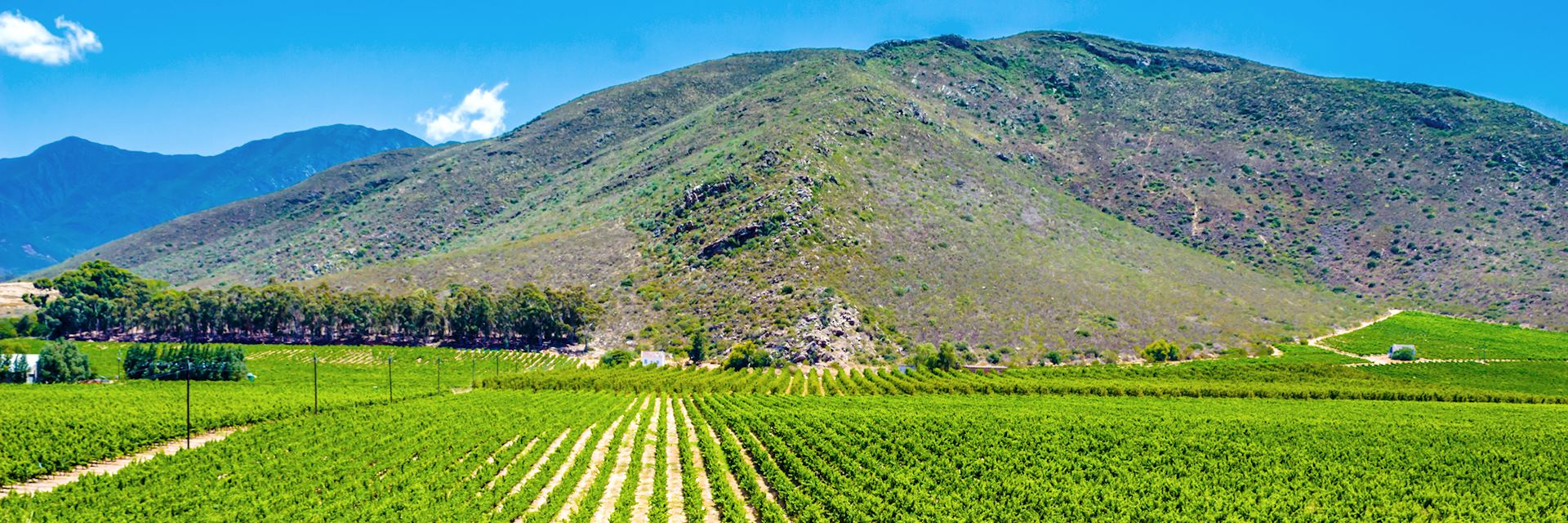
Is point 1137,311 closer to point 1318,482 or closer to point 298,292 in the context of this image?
point 1318,482

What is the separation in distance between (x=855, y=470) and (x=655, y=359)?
58.5m

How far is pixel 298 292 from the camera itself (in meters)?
99.8

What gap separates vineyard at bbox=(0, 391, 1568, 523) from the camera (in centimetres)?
2125

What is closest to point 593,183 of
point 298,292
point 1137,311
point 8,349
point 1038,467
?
point 298,292

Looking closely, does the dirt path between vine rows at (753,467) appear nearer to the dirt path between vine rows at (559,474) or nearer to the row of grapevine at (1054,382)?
the dirt path between vine rows at (559,474)

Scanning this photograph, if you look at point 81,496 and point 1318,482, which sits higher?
point 81,496

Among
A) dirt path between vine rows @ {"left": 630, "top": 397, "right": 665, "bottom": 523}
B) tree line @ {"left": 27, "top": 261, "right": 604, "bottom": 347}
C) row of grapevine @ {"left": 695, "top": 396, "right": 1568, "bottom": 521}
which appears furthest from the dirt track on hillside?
row of grapevine @ {"left": 695, "top": 396, "right": 1568, "bottom": 521}

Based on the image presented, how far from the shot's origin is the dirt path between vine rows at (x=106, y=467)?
25359 millimetres

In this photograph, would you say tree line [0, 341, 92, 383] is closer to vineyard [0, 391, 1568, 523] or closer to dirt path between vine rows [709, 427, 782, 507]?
vineyard [0, 391, 1568, 523]

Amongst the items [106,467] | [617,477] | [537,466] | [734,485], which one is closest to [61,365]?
[106,467]

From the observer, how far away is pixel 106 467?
29.3 meters

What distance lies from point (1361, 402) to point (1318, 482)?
34875 mm

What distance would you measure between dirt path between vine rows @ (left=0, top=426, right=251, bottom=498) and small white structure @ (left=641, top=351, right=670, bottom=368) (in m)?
44.8

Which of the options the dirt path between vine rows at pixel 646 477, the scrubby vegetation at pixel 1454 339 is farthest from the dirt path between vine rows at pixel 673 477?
the scrubby vegetation at pixel 1454 339
